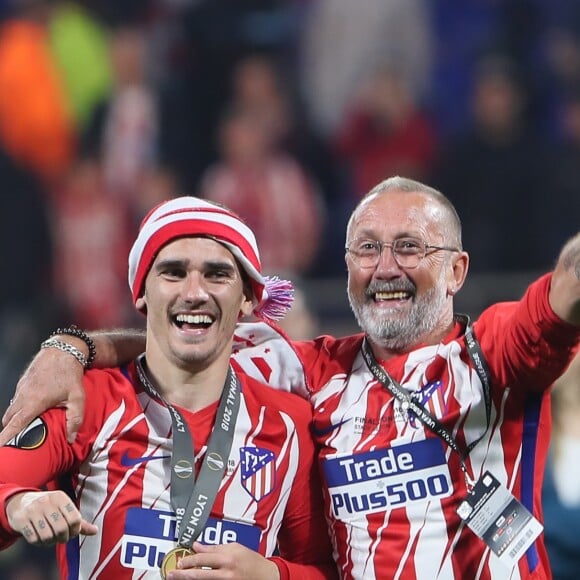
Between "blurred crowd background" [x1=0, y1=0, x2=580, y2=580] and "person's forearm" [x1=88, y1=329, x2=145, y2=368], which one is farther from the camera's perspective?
"blurred crowd background" [x1=0, y1=0, x2=580, y2=580]

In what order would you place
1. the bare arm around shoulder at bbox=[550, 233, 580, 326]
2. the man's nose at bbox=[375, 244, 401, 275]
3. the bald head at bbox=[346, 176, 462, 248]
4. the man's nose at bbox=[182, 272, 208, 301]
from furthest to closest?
the bald head at bbox=[346, 176, 462, 248]
the man's nose at bbox=[375, 244, 401, 275]
the man's nose at bbox=[182, 272, 208, 301]
the bare arm around shoulder at bbox=[550, 233, 580, 326]

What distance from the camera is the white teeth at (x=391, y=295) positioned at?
3.72 meters

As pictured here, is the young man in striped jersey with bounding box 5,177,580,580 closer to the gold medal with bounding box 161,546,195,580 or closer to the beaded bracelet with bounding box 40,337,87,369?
the beaded bracelet with bounding box 40,337,87,369

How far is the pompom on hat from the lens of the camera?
3.49 m

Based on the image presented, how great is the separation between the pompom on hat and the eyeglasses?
1.05 feet

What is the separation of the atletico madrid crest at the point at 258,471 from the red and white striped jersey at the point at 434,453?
0.60 feet

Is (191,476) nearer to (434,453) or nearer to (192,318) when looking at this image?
(192,318)

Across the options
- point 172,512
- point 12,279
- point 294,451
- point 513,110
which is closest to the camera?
point 172,512

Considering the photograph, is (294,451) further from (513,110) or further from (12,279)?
(12,279)

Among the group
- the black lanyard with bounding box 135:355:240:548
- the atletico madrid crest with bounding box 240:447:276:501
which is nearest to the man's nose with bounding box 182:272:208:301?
the black lanyard with bounding box 135:355:240:548

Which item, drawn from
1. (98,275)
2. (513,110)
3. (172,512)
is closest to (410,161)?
(513,110)

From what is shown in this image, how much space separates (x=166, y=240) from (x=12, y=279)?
5586mm

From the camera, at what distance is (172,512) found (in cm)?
337

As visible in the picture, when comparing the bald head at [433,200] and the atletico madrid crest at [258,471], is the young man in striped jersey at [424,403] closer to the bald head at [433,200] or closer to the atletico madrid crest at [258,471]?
the bald head at [433,200]
